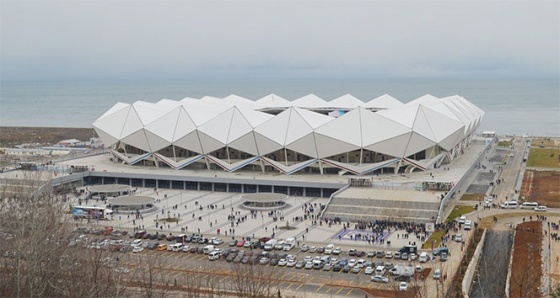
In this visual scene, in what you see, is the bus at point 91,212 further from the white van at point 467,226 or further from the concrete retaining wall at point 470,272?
the concrete retaining wall at point 470,272

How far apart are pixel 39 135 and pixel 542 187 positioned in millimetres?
64974

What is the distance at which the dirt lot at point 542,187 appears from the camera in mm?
37438

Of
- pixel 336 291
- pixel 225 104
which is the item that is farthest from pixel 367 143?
pixel 336 291

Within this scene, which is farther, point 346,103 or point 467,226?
point 346,103

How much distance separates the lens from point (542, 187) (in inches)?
1650

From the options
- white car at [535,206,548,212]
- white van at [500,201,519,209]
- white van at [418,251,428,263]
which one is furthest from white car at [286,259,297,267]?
white car at [535,206,548,212]

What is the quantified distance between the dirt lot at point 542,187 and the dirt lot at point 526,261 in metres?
6.27

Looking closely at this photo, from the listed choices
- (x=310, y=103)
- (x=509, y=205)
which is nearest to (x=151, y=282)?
(x=509, y=205)

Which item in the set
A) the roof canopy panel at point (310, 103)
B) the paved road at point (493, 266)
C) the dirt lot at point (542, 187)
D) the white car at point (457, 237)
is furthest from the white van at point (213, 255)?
the roof canopy panel at point (310, 103)

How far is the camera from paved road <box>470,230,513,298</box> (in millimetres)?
21391

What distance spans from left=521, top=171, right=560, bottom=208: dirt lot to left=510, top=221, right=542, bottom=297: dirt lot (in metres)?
6.27

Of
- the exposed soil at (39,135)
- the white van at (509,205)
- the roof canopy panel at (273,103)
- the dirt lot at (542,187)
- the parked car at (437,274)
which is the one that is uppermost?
the roof canopy panel at (273,103)

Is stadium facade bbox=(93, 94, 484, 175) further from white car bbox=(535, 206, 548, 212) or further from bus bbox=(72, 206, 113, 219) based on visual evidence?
bus bbox=(72, 206, 113, 219)

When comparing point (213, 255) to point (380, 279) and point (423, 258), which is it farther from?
point (423, 258)
